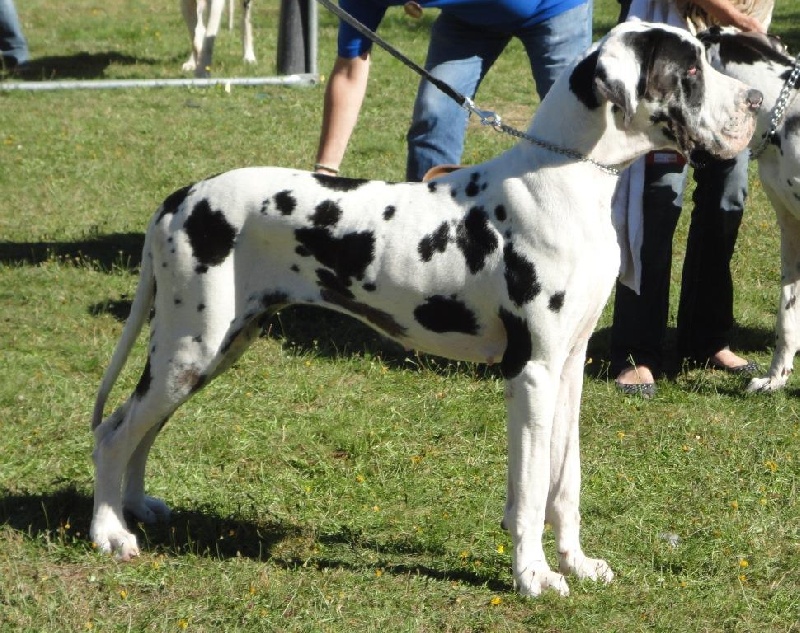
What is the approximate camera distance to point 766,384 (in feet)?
20.8

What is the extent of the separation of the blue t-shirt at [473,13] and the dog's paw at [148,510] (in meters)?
2.45

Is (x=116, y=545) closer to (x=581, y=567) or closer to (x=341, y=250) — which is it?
(x=341, y=250)

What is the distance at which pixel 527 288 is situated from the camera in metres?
4.00

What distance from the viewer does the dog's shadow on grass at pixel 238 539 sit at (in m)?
4.56

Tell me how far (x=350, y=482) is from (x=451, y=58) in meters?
2.36

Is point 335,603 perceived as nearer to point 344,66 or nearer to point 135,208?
point 344,66

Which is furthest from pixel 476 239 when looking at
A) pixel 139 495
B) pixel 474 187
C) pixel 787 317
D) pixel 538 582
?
pixel 787 317

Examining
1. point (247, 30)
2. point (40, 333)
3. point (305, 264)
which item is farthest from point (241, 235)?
point (247, 30)

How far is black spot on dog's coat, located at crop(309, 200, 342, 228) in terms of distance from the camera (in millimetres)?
4199

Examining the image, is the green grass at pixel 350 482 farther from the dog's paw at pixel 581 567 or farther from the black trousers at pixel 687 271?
the black trousers at pixel 687 271

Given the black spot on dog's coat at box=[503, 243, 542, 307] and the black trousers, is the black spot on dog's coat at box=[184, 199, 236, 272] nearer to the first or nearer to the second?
the black spot on dog's coat at box=[503, 243, 542, 307]

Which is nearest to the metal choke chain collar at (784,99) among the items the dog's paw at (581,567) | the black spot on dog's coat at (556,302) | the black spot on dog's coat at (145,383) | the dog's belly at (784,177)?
the dog's belly at (784,177)

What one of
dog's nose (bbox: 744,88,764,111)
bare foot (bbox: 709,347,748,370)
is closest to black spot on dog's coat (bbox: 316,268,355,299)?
dog's nose (bbox: 744,88,764,111)

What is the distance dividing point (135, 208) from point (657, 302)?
4325 mm
